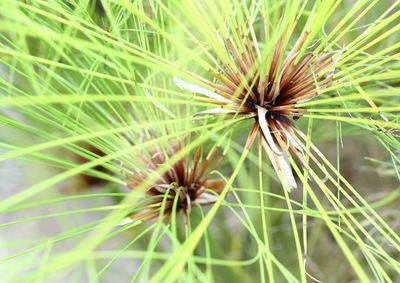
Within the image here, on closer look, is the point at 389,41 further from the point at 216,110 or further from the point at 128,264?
the point at 128,264

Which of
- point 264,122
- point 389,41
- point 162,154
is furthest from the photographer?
point 389,41

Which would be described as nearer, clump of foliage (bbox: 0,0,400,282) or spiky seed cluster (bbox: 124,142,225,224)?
clump of foliage (bbox: 0,0,400,282)

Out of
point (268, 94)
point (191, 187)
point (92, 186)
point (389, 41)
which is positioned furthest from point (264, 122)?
point (92, 186)

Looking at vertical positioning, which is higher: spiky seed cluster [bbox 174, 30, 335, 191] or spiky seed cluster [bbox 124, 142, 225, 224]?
spiky seed cluster [bbox 174, 30, 335, 191]

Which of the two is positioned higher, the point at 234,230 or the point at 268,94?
the point at 268,94

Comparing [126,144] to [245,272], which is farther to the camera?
[245,272]

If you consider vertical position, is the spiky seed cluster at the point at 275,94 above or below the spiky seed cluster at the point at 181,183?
above

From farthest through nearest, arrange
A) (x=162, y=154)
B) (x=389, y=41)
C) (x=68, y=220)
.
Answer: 1. (x=68, y=220)
2. (x=389, y=41)
3. (x=162, y=154)

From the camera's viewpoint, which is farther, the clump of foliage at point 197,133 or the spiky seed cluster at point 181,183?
the spiky seed cluster at point 181,183
